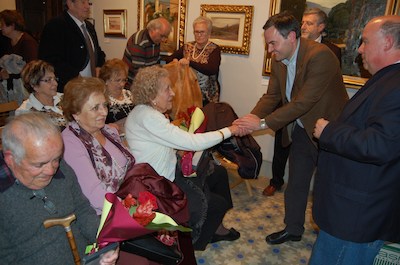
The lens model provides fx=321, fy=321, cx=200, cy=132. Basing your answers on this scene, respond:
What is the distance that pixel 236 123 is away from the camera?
2557 millimetres

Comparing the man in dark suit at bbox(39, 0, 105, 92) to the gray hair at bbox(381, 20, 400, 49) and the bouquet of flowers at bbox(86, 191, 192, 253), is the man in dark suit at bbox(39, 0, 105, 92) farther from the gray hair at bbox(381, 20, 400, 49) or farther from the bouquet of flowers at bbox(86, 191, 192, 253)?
the gray hair at bbox(381, 20, 400, 49)

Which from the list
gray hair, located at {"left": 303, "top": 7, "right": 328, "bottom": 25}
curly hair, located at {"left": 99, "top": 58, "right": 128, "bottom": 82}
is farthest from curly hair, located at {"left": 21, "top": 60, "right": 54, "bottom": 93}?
gray hair, located at {"left": 303, "top": 7, "right": 328, "bottom": 25}

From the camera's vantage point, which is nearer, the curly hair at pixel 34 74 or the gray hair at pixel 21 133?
the gray hair at pixel 21 133

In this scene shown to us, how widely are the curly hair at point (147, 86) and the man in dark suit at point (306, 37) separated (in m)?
1.63

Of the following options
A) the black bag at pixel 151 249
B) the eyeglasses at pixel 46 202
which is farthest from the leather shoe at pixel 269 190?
the eyeglasses at pixel 46 202

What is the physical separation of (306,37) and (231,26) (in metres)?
1.16

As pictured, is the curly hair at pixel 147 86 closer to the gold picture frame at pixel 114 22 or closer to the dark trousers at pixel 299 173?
the dark trousers at pixel 299 173

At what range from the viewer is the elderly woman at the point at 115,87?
2941mm

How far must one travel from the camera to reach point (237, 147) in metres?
3.03

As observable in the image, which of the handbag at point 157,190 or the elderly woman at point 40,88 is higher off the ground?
the elderly woman at point 40,88

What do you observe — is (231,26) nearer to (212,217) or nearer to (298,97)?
(298,97)

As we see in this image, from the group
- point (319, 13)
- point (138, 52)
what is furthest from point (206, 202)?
point (138, 52)

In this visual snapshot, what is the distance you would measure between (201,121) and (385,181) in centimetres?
132

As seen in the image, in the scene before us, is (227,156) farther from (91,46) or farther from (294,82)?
(91,46)
